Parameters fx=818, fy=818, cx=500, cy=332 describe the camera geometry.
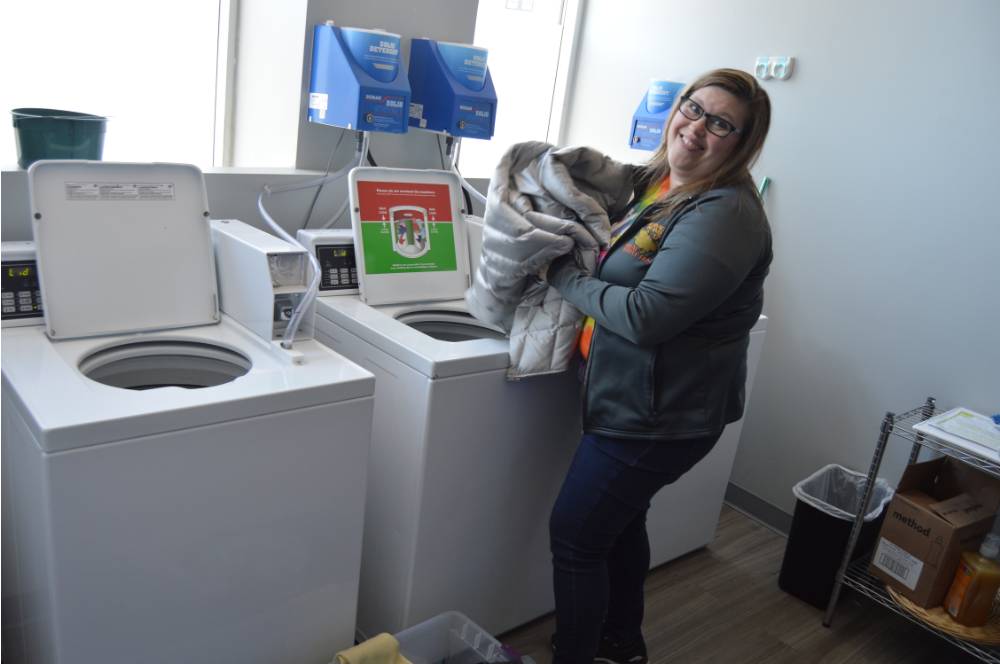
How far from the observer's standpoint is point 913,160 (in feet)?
8.70

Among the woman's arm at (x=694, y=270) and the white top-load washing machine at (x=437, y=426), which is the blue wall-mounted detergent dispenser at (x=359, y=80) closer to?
the white top-load washing machine at (x=437, y=426)

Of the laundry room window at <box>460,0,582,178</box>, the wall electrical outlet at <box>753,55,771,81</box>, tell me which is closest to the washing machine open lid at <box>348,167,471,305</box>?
the laundry room window at <box>460,0,582,178</box>

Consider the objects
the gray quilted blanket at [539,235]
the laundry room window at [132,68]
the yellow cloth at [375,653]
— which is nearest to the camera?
the yellow cloth at [375,653]

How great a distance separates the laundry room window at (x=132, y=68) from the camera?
7.71 feet

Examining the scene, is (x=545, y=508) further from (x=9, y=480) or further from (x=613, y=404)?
(x=9, y=480)

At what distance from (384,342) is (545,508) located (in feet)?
2.18

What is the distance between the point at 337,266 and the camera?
7.41 feet

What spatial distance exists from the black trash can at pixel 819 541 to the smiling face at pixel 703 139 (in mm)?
Answer: 1428

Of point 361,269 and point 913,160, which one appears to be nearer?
point 361,269

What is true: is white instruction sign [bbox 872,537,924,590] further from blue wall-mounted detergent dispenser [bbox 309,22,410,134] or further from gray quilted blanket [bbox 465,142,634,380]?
blue wall-mounted detergent dispenser [bbox 309,22,410,134]

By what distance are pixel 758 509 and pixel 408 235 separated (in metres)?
1.82

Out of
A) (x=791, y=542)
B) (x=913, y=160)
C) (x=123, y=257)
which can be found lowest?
(x=791, y=542)

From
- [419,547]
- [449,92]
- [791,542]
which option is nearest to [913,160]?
[791,542]

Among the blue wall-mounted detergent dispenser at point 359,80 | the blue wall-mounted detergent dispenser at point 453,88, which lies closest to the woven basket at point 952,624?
the blue wall-mounted detergent dispenser at point 453,88
